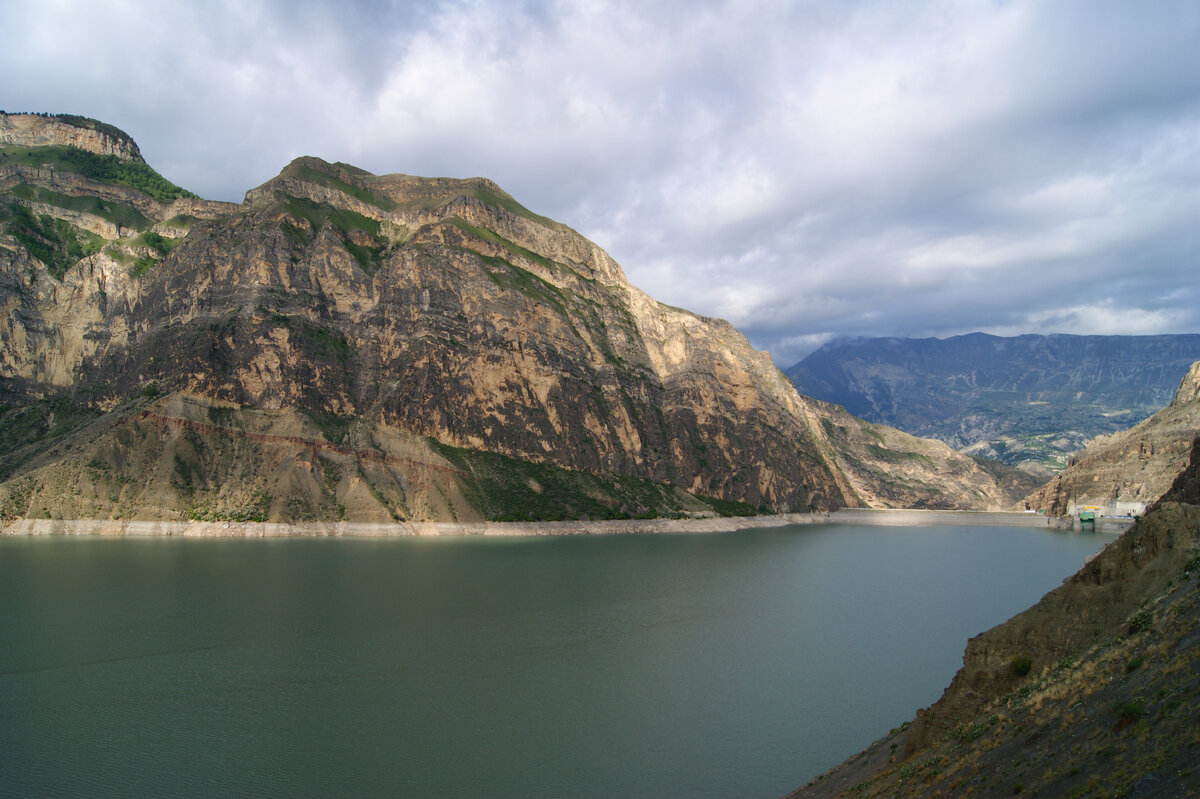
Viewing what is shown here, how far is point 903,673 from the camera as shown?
38969 millimetres

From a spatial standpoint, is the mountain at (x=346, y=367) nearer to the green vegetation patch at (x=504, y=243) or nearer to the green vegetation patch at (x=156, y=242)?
the green vegetation patch at (x=156, y=242)

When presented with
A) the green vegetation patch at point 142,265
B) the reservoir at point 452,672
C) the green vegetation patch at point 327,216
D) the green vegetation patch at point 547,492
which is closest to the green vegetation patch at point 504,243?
the green vegetation patch at point 327,216

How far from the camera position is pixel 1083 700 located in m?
14.3

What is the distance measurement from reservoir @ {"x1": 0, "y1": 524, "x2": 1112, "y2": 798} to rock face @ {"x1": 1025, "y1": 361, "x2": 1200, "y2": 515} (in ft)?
251

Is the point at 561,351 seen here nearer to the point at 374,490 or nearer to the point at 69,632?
the point at 374,490

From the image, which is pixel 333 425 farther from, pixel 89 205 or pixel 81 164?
pixel 81 164

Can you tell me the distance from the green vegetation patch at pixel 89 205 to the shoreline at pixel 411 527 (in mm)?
108714

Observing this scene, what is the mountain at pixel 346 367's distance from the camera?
366 ft

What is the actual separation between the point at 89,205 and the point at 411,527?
445 feet

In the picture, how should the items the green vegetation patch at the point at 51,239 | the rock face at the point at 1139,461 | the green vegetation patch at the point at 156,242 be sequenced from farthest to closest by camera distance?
the green vegetation patch at the point at 156,242, the green vegetation patch at the point at 51,239, the rock face at the point at 1139,461

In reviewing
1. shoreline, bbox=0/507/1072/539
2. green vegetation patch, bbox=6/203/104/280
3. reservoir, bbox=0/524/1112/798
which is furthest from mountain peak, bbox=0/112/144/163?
reservoir, bbox=0/524/1112/798

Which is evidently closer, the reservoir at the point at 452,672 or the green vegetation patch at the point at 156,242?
the reservoir at the point at 452,672

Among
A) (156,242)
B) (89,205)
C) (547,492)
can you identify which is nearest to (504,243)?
(547,492)

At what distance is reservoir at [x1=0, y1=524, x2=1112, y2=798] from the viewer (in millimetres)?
25734
